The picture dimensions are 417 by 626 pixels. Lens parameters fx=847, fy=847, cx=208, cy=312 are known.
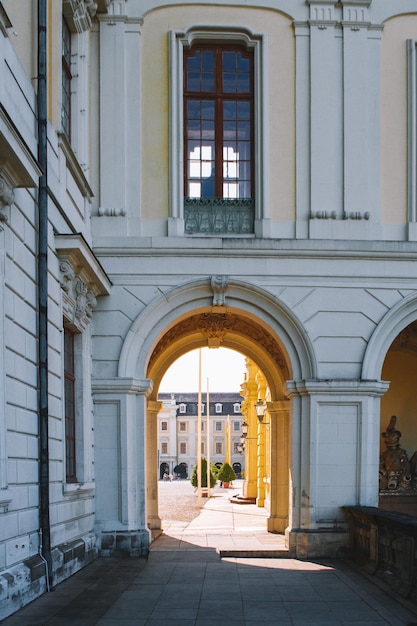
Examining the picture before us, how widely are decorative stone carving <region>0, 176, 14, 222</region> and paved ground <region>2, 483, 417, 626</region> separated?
157 inches

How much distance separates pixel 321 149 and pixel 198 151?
2.18 meters

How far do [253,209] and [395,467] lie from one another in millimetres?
6772

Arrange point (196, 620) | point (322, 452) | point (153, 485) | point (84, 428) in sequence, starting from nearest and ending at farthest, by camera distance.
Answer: point (196, 620), point (84, 428), point (322, 452), point (153, 485)

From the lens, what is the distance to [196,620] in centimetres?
866

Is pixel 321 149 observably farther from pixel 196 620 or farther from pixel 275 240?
pixel 196 620

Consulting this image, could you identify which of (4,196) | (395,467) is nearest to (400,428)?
(395,467)

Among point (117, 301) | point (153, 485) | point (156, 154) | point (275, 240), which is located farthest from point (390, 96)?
point (153, 485)

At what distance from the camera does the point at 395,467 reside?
17.9 meters

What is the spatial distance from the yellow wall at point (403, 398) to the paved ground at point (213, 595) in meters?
5.26

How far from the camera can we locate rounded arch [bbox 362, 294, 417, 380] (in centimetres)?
1417

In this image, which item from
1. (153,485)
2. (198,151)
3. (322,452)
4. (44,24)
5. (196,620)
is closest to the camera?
(196,620)

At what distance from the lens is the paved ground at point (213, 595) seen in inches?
342

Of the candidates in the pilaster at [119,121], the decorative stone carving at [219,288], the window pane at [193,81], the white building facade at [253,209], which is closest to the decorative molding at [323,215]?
the white building facade at [253,209]

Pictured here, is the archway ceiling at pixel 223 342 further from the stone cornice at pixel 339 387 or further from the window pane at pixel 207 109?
the window pane at pixel 207 109
